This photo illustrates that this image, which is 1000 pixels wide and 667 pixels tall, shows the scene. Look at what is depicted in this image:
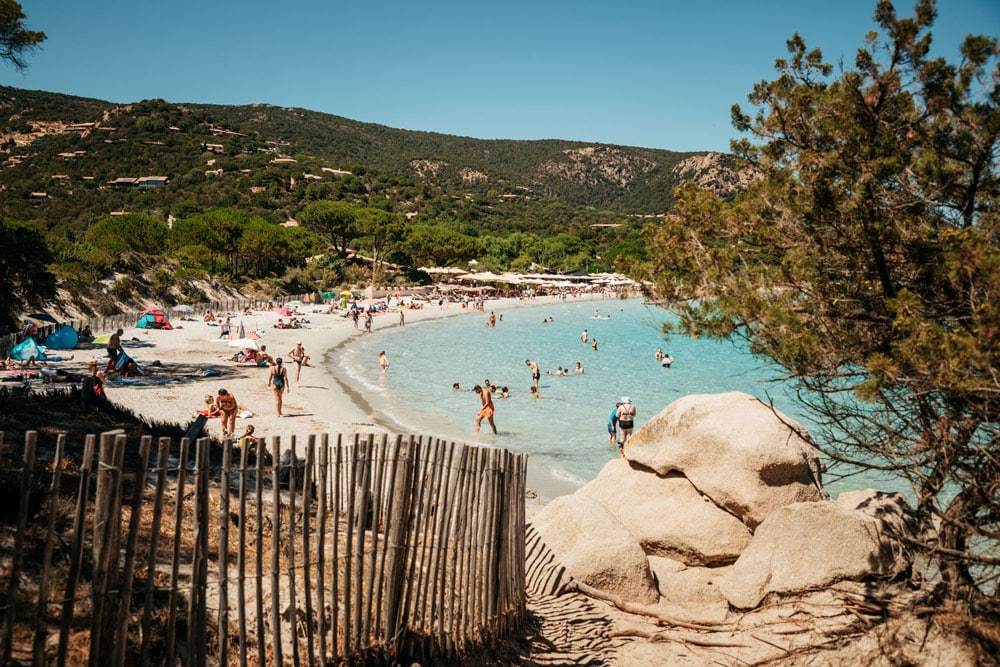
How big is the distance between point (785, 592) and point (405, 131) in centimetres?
17243

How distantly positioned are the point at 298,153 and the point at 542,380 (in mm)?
110774

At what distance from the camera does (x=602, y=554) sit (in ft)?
21.8

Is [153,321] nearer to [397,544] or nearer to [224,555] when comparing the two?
[397,544]

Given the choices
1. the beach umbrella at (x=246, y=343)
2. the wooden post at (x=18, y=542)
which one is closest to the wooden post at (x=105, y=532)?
the wooden post at (x=18, y=542)

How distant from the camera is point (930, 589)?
5.44 metres

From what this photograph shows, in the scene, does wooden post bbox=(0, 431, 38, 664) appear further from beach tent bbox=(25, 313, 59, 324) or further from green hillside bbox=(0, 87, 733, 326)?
beach tent bbox=(25, 313, 59, 324)

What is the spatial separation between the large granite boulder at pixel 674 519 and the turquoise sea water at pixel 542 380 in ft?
5.30

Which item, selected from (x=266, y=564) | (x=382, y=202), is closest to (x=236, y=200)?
(x=382, y=202)

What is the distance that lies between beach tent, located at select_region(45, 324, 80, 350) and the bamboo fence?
20.5m

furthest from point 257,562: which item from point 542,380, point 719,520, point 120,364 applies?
point 542,380

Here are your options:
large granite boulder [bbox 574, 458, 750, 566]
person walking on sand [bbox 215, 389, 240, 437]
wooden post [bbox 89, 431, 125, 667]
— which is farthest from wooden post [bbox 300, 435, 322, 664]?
person walking on sand [bbox 215, 389, 240, 437]

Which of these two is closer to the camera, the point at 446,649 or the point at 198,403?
the point at 446,649

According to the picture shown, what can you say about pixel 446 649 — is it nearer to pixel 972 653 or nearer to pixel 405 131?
pixel 972 653

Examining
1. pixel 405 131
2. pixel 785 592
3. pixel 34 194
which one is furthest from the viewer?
pixel 405 131
